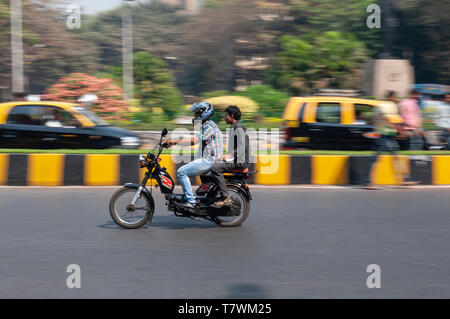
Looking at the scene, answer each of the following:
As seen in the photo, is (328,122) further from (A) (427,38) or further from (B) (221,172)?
(A) (427,38)

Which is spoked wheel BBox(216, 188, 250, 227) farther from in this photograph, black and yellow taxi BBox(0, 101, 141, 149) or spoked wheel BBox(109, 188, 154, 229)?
black and yellow taxi BBox(0, 101, 141, 149)

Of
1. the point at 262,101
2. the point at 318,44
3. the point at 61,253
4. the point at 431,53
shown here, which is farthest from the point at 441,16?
the point at 61,253

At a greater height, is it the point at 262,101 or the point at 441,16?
the point at 441,16

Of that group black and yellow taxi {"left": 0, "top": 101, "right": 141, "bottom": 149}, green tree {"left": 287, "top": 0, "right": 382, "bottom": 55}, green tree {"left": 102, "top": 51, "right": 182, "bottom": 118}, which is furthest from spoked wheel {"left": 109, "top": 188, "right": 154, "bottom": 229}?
green tree {"left": 287, "top": 0, "right": 382, "bottom": 55}

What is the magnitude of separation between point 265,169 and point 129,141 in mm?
3496

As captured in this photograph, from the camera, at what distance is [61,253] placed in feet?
21.8

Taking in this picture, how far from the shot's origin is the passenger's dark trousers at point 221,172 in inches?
316

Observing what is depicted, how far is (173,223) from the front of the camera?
845cm

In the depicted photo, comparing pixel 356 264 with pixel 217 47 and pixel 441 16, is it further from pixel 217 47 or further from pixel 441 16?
pixel 217 47

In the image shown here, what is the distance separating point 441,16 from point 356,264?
3931cm

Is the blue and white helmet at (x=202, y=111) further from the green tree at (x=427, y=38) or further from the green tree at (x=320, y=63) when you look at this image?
the green tree at (x=427, y=38)

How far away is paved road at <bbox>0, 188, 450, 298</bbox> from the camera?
547cm

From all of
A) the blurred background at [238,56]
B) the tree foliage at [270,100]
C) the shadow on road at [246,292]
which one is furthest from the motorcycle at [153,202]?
the tree foliage at [270,100]

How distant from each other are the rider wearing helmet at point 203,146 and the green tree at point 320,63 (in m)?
20.1
